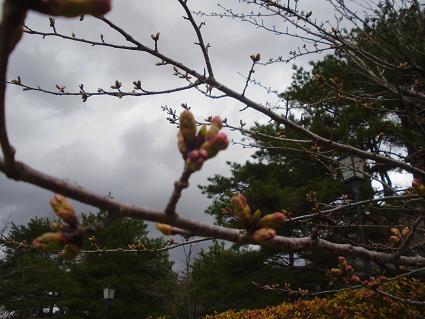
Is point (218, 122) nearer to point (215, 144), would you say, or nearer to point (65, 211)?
point (215, 144)

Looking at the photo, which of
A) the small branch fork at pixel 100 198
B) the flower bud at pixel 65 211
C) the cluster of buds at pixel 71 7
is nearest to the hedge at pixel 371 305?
the small branch fork at pixel 100 198

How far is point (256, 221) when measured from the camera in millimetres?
905

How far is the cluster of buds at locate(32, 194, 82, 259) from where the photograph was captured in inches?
28.4

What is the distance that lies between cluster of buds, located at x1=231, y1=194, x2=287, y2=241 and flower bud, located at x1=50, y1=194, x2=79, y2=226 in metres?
0.34

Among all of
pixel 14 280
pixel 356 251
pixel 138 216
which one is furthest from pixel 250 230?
pixel 14 280

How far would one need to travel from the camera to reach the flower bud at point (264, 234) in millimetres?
855

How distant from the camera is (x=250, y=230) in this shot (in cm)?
89

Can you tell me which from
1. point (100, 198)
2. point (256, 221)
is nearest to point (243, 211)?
point (256, 221)

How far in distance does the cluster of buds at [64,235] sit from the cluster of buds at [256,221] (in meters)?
0.34

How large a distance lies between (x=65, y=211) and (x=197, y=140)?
0.28 m

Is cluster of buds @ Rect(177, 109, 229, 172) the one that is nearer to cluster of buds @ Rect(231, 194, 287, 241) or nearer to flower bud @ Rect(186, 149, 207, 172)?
flower bud @ Rect(186, 149, 207, 172)

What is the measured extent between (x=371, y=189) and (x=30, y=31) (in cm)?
1127

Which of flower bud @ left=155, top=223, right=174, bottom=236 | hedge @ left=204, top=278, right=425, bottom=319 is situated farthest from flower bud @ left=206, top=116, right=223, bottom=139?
hedge @ left=204, top=278, right=425, bottom=319

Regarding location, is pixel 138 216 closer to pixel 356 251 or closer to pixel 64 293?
pixel 356 251
